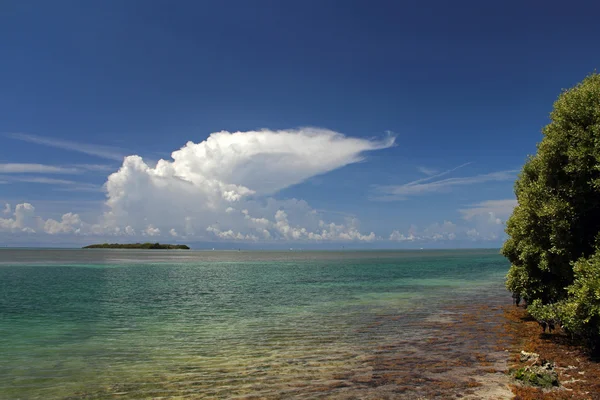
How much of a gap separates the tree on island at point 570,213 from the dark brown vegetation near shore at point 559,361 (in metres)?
1.48

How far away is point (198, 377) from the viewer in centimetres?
2102

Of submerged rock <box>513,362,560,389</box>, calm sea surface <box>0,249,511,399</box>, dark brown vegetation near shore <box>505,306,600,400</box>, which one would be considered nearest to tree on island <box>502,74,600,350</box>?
dark brown vegetation near shore <box>505,306,600,400</box>

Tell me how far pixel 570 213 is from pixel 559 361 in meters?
8.98

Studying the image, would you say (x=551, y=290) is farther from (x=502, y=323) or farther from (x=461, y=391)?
(x=461, y=391)

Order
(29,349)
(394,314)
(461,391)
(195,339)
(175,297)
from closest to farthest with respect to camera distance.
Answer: (461,391), (29,349), (195,339), (394,314), (175,297)

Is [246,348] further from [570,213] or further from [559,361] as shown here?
[570,213]

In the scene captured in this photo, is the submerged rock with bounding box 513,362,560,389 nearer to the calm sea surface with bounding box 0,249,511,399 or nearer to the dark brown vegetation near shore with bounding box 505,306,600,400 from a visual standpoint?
the dark brown vegetation near shore with bounding box 505,306,600,400

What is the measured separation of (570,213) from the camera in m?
23.4

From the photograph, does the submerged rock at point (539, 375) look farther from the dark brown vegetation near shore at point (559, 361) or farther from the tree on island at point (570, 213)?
the tree on island at point (570, 213)

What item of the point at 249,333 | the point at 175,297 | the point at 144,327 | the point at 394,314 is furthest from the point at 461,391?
the point at 175,297

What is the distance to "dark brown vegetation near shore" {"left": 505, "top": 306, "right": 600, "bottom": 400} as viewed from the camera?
17.4 m

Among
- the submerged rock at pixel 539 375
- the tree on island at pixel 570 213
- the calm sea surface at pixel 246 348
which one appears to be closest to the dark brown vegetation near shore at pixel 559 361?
the submerged rock at pixel 539 375

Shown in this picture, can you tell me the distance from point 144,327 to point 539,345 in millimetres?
33104

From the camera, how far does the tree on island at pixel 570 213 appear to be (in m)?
21.0
